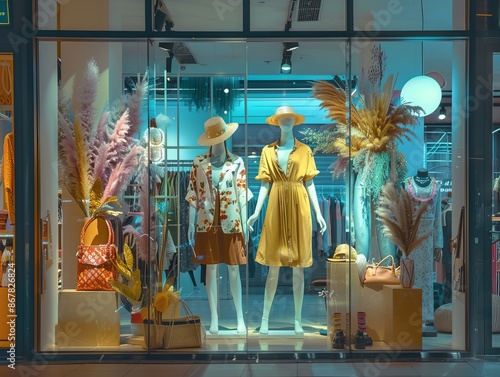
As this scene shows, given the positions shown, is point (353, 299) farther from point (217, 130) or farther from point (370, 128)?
point (217, 130)

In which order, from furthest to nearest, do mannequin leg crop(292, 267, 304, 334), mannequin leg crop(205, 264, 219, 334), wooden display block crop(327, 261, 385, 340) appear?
mannequin leg crop(292, 267, 304, 334)
mannequin leg crop(205, 264, 219, 334)
wooden display block crop(327, 261, 385, 340)

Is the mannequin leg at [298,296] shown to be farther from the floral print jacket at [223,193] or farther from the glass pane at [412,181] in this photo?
the floral print jacket at [223,193]

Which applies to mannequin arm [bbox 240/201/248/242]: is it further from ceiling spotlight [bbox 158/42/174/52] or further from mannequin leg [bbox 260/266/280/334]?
ceiling spotlight [bbox 158/42/174/52]

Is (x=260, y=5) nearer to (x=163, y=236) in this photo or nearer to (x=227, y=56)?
(x=227, y=56)

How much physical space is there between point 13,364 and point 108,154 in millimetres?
1713

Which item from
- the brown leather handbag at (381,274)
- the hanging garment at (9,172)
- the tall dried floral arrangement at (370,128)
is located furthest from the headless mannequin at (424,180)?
the hanging garment at (9,172)

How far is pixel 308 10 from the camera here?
231 inches

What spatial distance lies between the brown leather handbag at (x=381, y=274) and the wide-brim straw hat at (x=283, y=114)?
1.26 m

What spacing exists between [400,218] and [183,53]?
210 cm

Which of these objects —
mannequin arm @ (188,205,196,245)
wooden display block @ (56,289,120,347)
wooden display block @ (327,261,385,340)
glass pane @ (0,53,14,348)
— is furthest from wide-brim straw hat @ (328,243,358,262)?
glass pane @ (0,53,14,348)

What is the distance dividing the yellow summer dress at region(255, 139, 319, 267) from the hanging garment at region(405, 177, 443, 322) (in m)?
0.81

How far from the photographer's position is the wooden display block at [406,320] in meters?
5.88

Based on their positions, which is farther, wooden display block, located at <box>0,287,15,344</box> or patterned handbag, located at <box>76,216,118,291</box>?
patterned handbag, located at <box>76,216,118,291</box>

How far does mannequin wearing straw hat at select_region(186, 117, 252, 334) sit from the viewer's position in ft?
20.3
